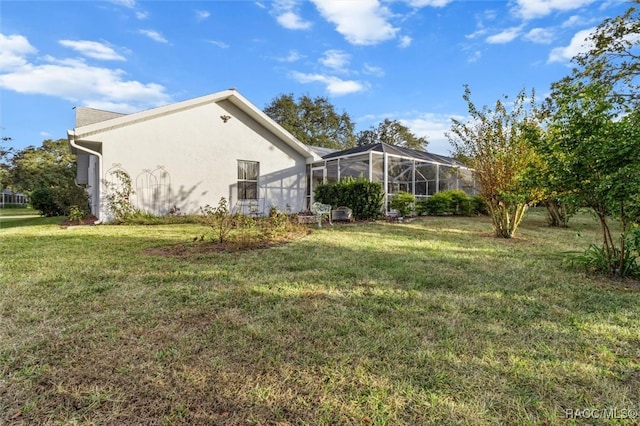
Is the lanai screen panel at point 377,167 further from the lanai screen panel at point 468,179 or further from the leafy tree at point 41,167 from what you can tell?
the leafy tree at point 41,167

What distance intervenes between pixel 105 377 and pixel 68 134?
10304mm

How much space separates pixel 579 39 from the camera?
14.4 metres

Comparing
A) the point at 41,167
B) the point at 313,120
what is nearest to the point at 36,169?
the point at 41,167

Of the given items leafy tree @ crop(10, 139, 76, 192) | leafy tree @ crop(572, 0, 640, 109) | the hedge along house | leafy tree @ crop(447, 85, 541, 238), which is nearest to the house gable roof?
the hedge along house

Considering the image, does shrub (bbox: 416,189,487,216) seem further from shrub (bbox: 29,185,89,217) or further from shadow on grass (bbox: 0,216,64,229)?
shadow on grass (bbox: 0,216,64,229)

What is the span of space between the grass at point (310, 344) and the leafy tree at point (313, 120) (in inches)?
1183

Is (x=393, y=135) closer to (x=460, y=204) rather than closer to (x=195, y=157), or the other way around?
(x=460, y=204)

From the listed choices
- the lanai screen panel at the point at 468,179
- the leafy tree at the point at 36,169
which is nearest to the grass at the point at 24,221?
the lanai screen panel at the point at 468,179

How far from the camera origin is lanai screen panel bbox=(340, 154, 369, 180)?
14.1m

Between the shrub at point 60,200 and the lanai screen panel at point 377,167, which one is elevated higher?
the lanai screen panel at point 377,167

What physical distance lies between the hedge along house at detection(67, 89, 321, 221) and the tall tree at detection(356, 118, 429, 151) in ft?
81.3

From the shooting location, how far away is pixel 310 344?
243 cm

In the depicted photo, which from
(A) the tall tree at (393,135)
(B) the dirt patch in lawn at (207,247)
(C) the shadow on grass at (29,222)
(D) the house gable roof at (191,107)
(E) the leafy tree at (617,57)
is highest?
(A) the tall tree at (393,135)

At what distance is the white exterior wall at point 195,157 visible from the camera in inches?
423
